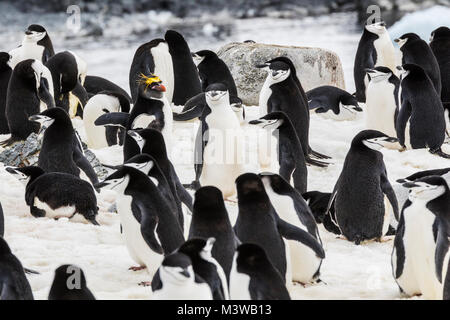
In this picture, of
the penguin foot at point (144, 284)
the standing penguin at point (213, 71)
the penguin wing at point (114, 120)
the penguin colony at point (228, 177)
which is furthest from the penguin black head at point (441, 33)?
the penguin foot at point (144, 284)

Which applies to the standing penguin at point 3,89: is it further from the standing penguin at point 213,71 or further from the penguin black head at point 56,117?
the penguin black head at point 56,117

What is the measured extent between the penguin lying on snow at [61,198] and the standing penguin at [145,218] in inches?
31.4

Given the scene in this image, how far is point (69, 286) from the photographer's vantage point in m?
3.38

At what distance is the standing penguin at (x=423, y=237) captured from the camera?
3875 mm

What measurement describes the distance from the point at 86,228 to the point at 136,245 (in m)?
0.73

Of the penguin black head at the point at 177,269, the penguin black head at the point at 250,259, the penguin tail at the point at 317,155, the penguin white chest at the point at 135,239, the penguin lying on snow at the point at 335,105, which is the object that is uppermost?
the penguin black head at the point at 177,269

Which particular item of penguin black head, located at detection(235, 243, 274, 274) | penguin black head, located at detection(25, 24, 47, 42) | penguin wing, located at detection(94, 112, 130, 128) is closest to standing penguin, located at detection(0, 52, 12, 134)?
penguin black head, located at detection(25, 24, 47, 42)

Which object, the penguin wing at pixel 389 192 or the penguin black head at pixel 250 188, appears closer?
the penguin black head at pixel 250 188

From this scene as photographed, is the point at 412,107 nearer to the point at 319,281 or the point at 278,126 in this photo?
the point at 278,126

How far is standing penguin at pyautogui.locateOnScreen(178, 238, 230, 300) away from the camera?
335 cm

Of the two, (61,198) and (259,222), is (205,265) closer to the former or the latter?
(259,222)

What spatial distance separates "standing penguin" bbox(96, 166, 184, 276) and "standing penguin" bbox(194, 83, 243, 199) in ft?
5.12

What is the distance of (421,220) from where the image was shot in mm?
3914
